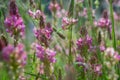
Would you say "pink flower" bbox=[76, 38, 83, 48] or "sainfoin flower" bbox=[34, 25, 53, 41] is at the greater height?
"sainfoin flower" bbox=[34, 25, 53, 41]

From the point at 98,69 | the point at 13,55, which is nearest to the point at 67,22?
the point at 98,69

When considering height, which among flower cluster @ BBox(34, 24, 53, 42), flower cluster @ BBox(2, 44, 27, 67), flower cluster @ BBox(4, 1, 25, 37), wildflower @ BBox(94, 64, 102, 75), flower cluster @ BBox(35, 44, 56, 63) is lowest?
wildflower @ BBox(94, 64, 102, 75)

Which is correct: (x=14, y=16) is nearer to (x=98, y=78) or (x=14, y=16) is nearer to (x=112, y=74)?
(x=112, y=74)

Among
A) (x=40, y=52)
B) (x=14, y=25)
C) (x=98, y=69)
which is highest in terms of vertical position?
(x=14, y=25)

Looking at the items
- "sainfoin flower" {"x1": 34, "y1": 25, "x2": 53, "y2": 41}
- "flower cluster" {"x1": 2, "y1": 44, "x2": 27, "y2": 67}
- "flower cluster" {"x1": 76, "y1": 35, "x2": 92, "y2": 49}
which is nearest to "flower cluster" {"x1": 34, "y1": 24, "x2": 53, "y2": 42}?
"sainfoin flower" {"x1": 34, "y1": 25, "x2": 53, "y2": 41}

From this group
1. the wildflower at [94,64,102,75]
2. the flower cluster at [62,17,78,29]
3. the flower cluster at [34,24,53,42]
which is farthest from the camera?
the flower cluster at [62,17,78,29]

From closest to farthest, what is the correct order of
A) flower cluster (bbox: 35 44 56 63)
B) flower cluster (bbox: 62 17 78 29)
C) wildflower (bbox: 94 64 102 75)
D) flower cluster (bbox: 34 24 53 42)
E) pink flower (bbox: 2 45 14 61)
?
1. pink flower (bbox: 2 45 14 61)
2. flower cluster (bbox: 35 44 56 63)
3. flower cluster (bbox: 34 24 53 42)
4. wildflower (bbox: 94 64 102 75)
5. flower cluster (bbox: 62 17 78 29)

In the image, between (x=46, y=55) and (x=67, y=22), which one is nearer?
(x=46, y=55)

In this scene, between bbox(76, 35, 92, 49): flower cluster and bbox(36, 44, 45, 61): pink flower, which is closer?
bbox(36, 44, 45, 61): pink flower

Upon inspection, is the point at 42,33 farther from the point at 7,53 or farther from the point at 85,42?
the point at 7,53

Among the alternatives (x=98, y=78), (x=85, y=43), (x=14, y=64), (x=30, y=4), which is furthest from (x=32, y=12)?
(x=14, y=64)

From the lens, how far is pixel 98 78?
188 cm

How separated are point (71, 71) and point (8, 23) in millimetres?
459

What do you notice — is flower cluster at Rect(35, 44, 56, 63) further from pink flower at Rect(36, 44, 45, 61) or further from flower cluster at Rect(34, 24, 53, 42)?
flower cluster at Rect(34, 24, 53, 42)
